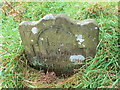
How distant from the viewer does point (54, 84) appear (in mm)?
2301

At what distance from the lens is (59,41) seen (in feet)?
7.50

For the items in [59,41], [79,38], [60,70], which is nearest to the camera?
[79,38]

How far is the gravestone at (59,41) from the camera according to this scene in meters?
2.09

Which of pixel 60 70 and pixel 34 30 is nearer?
pixel 34 30

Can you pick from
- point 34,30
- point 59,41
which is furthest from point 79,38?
point 34,30

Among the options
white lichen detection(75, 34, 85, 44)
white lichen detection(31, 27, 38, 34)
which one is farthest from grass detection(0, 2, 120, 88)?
white lichen detection(31, 27, 38, 34)

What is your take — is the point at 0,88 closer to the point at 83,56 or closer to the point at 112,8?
the point at 83,56

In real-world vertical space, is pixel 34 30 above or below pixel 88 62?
above

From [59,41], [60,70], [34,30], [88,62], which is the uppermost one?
[34,30]

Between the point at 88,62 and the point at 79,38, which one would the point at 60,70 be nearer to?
the point at 88,62

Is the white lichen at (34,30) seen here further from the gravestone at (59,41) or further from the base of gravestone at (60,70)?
the base of gravestone at (60,70)

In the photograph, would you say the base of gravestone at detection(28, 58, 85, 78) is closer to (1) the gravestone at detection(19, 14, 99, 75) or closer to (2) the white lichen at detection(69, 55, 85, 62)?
(1) the gravestone at detection(19, 14, 99, 75)

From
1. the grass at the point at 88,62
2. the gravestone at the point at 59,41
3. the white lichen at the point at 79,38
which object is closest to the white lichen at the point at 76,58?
the gravestone at the point at 59,41

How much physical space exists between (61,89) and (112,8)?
1992mm
